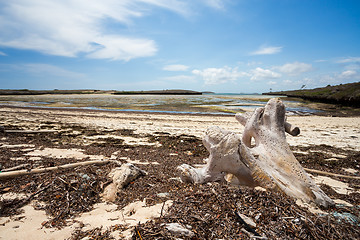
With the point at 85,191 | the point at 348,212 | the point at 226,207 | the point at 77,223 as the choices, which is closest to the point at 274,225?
the point at 226,207

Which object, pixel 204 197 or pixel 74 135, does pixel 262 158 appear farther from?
pixel 74 135

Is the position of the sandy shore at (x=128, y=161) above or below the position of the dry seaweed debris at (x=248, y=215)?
below

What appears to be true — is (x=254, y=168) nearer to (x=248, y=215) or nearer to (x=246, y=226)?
(x=248, y=215)

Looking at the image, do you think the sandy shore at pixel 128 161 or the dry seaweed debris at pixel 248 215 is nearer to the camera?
the dry seaweed debris at pixel 248 215

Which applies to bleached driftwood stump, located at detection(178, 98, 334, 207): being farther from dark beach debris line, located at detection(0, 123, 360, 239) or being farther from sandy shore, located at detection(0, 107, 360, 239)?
sandy shore, located at detection(0, 107, 360, 239)

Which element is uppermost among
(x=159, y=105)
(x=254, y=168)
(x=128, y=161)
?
(x=254, y=168)

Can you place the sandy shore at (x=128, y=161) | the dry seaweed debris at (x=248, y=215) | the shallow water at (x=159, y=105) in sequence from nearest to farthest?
the dry seaweed debris at (x=248, y=215) < the sandy shore at (x=128, y=161) < the shallow water at (x=159, y=105)

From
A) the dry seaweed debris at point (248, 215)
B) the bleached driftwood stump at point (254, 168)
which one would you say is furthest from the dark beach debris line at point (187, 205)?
the bleached driftwood stump at point (254, 168)

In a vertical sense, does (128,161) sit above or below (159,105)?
below

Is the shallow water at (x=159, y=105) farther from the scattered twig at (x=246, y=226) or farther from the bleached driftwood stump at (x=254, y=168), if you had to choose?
the scattered twig at (x=246, y=226)

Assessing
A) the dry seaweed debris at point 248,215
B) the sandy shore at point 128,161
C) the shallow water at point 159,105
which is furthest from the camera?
the shallow water at point 159,105

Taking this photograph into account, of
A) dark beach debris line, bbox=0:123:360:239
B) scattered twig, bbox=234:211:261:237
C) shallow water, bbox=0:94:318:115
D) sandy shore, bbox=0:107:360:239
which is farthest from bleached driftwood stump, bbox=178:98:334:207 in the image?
shallow water, bbox=0:94:318:115

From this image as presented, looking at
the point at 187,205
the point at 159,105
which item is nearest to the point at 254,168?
the point at 187,205

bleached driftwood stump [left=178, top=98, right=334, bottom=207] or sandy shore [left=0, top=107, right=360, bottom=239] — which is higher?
bleached driftwood stump [left=178, top=98, right=334, bottom=207]
